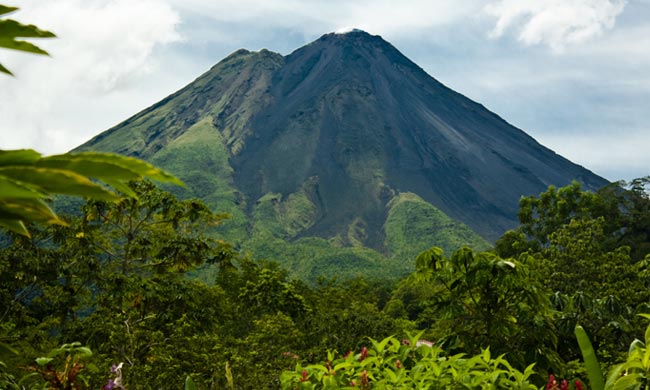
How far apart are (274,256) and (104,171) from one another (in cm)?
10353

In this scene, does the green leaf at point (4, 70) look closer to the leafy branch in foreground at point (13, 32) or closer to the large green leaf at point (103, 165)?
the leafy branch in foreground at point (13, 32)

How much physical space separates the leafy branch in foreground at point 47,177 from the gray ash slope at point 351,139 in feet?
375

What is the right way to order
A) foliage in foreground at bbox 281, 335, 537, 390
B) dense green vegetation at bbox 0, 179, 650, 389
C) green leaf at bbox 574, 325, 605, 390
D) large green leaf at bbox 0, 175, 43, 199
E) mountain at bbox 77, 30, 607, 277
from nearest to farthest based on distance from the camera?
large green leaf at bbox 0, 175, 43, 199
green leaf at bbox 574, 325, 605, 390
foliage in foreground at bbox 281, 335, 537, 390
dense green vegetation at bbox 0, 179, 650, 389
mountain at bbox 77, 30, 607, 277

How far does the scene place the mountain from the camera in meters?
116

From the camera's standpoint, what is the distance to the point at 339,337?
13.7m

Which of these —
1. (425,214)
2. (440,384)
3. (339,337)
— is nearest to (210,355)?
(339,337)

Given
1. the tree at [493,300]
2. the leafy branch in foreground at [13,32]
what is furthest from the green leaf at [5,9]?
the tree at [493,300]

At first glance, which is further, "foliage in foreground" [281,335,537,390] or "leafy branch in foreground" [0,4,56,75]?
"foliage in foreground" [281,335,537,390]

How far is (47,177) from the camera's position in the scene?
2.05 feet

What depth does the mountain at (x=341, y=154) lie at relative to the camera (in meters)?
116

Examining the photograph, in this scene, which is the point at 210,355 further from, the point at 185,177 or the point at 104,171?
the point at 185,177

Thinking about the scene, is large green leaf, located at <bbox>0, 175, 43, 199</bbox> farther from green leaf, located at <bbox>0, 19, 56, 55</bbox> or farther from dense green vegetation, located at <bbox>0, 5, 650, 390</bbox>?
green leaf, located at <bbox>0, 19, 56, 55</bbox>

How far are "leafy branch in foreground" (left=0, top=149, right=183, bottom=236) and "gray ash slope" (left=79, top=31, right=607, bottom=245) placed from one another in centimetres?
11420

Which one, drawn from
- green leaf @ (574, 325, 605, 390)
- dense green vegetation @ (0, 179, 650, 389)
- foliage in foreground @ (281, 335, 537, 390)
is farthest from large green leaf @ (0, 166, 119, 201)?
dense green vegetation @ (0, 179, 650, 389)
